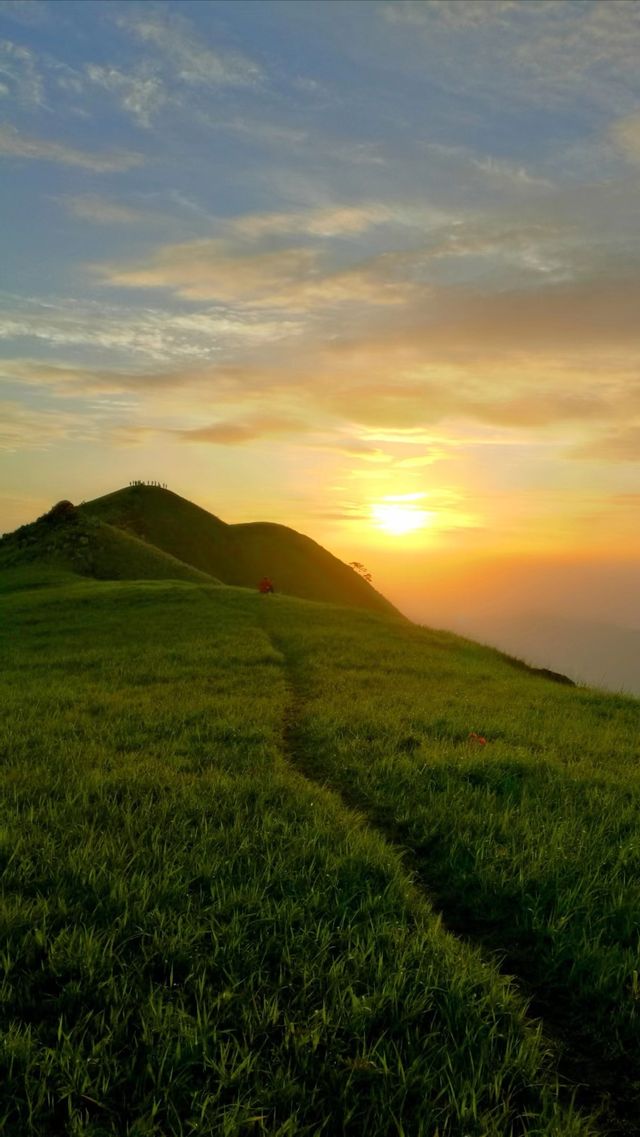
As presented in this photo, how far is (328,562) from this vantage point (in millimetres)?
108125

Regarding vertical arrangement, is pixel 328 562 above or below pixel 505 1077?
above

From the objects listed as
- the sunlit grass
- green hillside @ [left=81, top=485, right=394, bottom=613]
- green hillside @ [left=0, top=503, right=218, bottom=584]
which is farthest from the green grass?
the sunlit grass

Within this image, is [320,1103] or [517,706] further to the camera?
[517,706]

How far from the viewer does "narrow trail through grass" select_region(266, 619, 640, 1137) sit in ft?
14.1

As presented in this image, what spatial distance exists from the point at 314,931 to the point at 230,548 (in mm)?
97519

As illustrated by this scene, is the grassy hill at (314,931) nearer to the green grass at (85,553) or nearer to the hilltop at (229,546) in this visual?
the green grass at (85,553)

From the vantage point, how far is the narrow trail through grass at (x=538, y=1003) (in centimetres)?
431

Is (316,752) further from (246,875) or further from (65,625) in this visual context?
(65,625)

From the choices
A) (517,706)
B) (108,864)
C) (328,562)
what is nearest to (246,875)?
(108,864)

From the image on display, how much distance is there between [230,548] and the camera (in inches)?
4011

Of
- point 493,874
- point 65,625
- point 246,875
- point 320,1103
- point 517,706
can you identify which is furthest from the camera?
point 65,625

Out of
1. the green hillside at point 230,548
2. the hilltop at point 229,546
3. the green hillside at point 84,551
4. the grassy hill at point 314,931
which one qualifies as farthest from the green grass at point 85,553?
the grassy hill at point 314,931

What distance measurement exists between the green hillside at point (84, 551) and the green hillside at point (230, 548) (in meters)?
24.4

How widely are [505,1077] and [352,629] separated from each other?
86.4 ft
